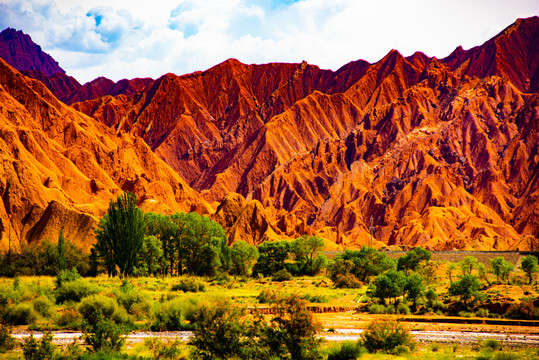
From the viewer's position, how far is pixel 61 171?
117 m

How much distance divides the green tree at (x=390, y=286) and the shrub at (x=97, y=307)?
21.2m

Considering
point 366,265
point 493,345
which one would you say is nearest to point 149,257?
point 366,265

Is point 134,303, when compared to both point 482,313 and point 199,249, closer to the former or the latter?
point 482,313

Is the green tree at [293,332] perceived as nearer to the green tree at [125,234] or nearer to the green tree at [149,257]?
the green tree at [125,234]

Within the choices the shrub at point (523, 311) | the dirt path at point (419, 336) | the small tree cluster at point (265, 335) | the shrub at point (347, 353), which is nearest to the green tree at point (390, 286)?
the shrub at point (523, 311)

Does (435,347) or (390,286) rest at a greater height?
(390,286)

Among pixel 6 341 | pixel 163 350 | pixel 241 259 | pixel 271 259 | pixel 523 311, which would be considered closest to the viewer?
pixel 163 350

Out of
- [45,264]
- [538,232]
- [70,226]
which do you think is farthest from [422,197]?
[45,264]

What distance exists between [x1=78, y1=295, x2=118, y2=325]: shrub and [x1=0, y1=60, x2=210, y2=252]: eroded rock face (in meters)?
53.9

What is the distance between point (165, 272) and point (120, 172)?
7513 cm

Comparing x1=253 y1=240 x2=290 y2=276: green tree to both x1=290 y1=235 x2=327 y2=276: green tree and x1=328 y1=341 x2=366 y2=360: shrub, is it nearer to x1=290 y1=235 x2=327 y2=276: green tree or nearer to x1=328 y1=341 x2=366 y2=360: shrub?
x1=290 y1=235 x2=327 y2=276: green tree

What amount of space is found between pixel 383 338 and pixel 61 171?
104 metres

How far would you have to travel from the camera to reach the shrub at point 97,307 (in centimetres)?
3331

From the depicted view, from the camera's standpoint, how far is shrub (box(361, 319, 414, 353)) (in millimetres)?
26891
